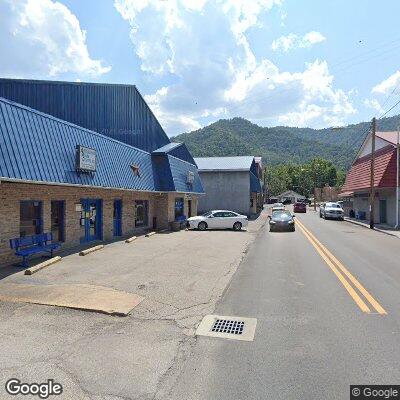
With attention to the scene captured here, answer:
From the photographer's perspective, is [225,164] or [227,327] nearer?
[227,327]

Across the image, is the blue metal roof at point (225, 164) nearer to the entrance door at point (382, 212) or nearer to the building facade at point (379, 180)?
the building facade at point (379, 180)

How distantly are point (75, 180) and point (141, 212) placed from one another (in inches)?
393

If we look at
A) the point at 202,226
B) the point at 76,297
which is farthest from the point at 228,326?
the point at 202,226

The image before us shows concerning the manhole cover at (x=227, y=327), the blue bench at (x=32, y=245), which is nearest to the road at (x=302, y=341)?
the manhole cover at (x=227, y=327)

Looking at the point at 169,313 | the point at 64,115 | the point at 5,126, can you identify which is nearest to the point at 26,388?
the point at 169,313

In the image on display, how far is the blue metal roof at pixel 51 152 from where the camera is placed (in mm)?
10922

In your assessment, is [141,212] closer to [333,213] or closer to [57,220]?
[57,220]

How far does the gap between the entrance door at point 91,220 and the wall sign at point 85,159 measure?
2.08 metres

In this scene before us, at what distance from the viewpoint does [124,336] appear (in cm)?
604

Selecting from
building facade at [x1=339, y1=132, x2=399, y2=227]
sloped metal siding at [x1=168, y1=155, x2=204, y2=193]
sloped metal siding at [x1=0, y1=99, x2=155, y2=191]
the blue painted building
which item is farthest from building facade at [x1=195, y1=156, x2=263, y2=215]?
sloped metal siding at [x1=0, y1=99, x2=155, y2=191]

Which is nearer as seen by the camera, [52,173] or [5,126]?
[5,126]

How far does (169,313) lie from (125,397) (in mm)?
3080

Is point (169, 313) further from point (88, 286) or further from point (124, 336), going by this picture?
point (88, 286)

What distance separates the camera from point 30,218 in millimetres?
13305
